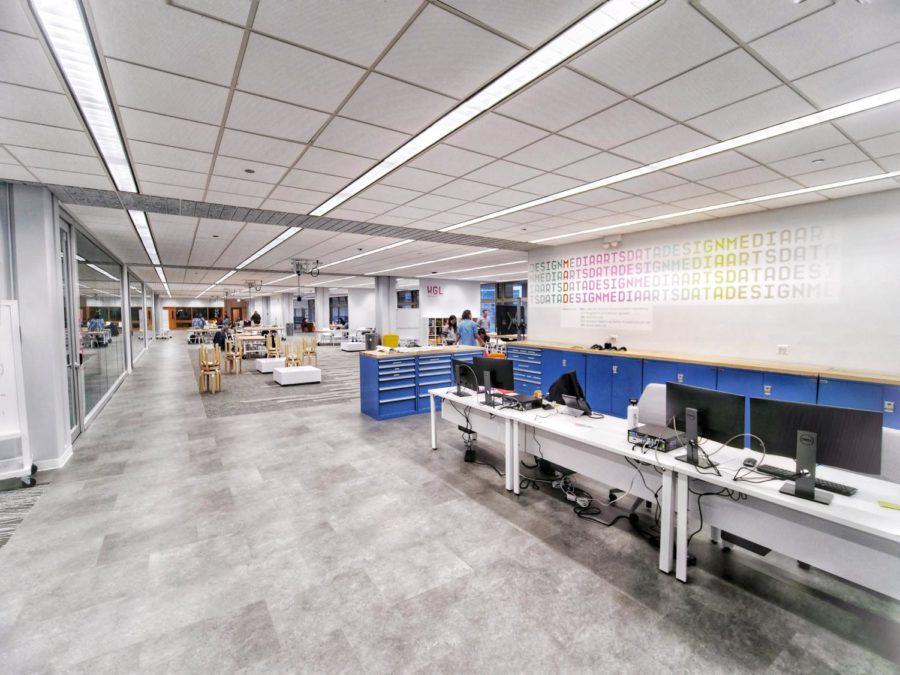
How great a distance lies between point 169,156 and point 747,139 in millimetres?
4773

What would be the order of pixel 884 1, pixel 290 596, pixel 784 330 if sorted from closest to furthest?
pixel 884 1 < pixel 290 596 < pixel 784 330

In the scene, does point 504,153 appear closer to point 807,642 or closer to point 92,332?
point 807,642

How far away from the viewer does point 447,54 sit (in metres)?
2.04

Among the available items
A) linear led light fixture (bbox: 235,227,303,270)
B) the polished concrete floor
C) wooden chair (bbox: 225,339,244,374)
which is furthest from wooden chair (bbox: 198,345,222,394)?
the polished concrete floor

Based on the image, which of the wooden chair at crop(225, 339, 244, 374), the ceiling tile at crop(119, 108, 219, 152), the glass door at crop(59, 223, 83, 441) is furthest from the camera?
the wooden chair at crop(225, 339, 244, 374)

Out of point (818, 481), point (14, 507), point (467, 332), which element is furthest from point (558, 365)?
point (14, 507)

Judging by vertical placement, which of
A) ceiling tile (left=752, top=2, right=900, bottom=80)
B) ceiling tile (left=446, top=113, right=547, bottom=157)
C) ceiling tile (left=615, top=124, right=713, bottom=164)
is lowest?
ceiling tile (left=752, top=2, right=900, bottom=80)

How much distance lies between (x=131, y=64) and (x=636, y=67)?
9.04ft

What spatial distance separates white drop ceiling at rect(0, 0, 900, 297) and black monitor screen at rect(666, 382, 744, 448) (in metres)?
1.84

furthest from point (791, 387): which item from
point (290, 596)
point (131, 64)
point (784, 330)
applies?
point (131, 64)

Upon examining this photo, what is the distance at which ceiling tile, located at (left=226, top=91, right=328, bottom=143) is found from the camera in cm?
251

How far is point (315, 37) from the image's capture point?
6.20ft

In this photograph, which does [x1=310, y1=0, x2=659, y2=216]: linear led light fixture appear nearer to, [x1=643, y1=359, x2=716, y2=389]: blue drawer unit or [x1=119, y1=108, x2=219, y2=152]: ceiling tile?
[x1=119, y1=108, x2=219, y2=152]: ceiling tile

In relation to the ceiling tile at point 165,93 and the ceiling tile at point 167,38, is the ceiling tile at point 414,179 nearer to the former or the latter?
the ceiling tile at point 165,93
